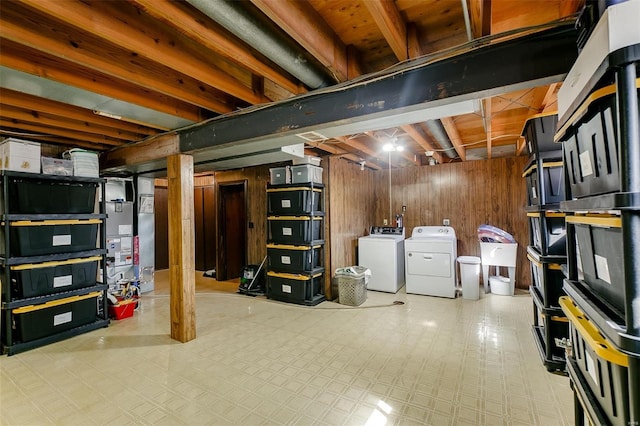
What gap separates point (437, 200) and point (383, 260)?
176 cm

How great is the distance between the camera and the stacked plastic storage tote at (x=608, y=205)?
2.62 feet

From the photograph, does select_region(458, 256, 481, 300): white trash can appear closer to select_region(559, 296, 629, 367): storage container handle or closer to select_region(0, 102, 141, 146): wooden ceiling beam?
select_region(559, 296, 629, 367): storage container handle

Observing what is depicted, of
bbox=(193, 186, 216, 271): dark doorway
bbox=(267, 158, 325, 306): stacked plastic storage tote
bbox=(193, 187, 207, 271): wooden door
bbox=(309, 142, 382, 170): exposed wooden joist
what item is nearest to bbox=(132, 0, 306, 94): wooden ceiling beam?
bbox=(309, 142, 382, 170): exposed wooden joist

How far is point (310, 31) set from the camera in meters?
1.52

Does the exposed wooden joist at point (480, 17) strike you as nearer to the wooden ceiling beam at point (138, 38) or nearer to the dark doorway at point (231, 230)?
the wooden ceiling beam at point (138, 38)

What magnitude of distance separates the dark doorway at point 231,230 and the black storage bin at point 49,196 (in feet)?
8.06

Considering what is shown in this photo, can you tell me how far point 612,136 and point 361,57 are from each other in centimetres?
158

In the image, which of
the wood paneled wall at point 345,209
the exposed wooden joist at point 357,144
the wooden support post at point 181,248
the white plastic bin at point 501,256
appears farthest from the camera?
the wood paneled wall at point 345,209

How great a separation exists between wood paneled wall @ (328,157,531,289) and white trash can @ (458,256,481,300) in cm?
105

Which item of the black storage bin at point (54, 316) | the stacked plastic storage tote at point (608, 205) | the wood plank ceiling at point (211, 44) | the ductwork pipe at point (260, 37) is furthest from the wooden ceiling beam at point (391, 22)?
the black storage bin at point (54, 316)

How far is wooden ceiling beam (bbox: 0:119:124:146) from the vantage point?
301 centimetres

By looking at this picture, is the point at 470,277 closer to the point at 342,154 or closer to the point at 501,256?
the point at 501,256

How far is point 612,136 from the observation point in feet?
2.89

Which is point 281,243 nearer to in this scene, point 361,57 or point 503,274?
point 361,57
